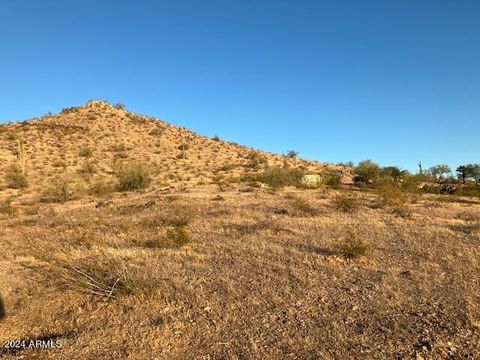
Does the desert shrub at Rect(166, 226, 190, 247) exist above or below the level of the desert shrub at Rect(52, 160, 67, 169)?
below

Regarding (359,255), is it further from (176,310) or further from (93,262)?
(93,262)

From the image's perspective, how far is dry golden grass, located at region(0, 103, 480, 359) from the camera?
18.2 feet

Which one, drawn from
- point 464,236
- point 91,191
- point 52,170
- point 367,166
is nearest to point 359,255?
point 464,236

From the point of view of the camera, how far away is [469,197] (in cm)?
2280

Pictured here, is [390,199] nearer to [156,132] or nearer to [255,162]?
[255,162]

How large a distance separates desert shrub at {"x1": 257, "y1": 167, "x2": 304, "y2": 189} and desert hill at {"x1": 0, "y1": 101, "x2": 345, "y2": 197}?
4.99 meters

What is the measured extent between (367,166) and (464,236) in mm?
21247

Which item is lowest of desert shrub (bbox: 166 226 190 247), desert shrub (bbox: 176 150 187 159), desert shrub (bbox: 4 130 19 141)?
desert shrub (bbox: 166 226 190 247)

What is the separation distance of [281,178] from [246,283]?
19.4 meters

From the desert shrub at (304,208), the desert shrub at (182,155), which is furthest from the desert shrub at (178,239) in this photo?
the desert shrub at (182,155)

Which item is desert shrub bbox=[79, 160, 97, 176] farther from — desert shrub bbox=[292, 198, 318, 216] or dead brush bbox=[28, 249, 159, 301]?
dead brush bbox=[28, 249, 159, 301]

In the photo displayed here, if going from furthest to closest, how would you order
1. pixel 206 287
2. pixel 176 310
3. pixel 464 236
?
1. pixel 464 236
2. pixel 206 287
3. pixel 176 310

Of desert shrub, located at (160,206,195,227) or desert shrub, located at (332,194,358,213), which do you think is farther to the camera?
desert shrub, located at (332,194,358,213)

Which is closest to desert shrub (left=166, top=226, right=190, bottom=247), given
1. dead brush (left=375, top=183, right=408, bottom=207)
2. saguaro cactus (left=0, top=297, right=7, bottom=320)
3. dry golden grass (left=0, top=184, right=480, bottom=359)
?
dry golden grass (left=0, top=184, right=480, bottom=359)
